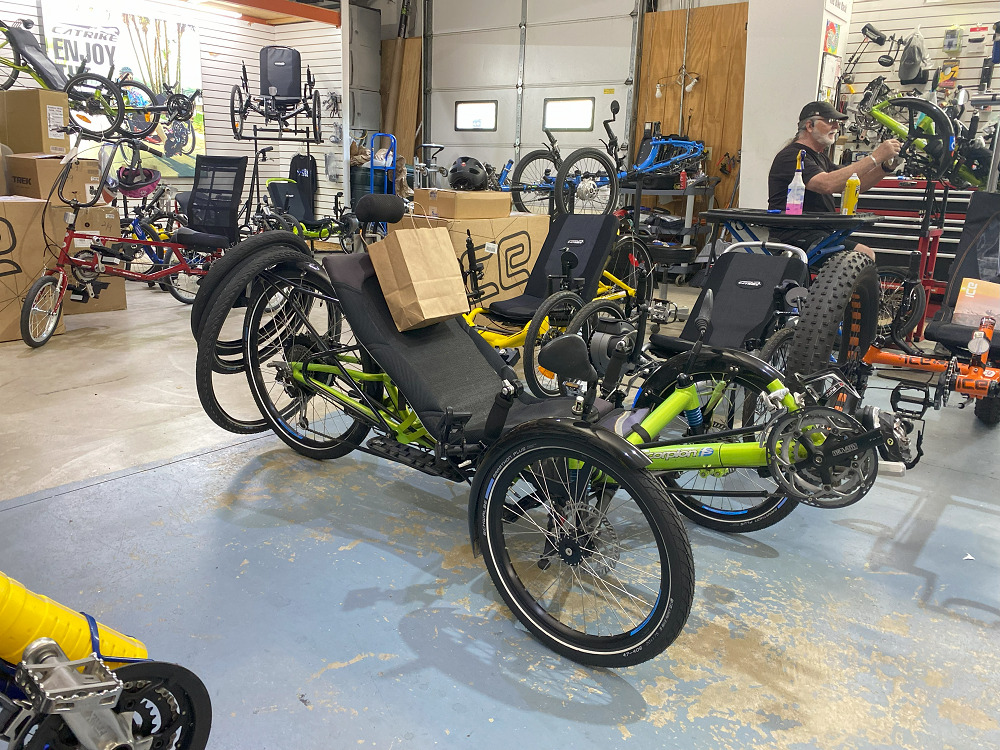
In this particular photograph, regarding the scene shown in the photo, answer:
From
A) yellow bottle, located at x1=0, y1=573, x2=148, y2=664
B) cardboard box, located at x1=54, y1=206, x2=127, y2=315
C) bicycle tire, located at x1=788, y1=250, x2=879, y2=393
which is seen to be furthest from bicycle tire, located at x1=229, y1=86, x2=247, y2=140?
yellow bottle, located at x1=0, y1=573, x2=148, y2=664

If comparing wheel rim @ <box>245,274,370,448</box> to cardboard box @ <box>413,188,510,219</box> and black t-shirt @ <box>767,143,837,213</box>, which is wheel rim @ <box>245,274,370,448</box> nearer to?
cardboard box @ <box>413,188,510,219</box>

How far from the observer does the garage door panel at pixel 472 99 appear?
1034 centimetres

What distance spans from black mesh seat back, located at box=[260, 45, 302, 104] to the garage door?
2670 millimetres

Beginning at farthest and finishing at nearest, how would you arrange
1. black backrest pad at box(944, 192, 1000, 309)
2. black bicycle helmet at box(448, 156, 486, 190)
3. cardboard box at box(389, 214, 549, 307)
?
black bicycle helmet at box(448, 156, 486, 190) → cardboard box at box(389, 214, 549, 307) → black backrest pad at box(944, 192, 1000, 309)

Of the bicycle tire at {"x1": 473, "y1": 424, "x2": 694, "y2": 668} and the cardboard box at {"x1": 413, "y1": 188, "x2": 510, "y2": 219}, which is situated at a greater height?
the cardboard box at {"x1": 413, "y1": 188, "x2": 510, "y2": 219}

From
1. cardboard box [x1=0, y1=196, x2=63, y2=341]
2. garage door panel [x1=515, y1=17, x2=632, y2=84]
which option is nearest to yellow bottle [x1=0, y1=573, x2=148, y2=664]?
cardboard box [x1=0, y1=196, x2=63, y2=341]

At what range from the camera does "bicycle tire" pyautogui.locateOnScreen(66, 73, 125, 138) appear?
24.7ft

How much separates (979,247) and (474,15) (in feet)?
29.0

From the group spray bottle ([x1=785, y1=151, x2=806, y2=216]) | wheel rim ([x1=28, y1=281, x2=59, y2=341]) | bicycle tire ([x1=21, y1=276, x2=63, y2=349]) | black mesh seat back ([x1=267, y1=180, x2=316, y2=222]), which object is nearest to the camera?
spray bottle ([x1=785, y1=151, x2=806, y2=216])

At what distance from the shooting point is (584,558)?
1.88 metres

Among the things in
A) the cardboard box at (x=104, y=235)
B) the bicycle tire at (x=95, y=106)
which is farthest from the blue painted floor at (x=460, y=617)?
the bicycle tire at (x=95, y=106)

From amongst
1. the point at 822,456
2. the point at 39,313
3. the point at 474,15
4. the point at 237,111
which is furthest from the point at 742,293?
the point at 474,15

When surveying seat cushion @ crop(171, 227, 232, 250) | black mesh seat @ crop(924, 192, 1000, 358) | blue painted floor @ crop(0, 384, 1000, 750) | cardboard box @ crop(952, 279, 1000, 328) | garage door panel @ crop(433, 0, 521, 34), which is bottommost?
blue painted floor @ crop(0, 384, 1000, 750)

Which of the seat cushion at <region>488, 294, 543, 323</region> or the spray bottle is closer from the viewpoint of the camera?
the spray bottle
